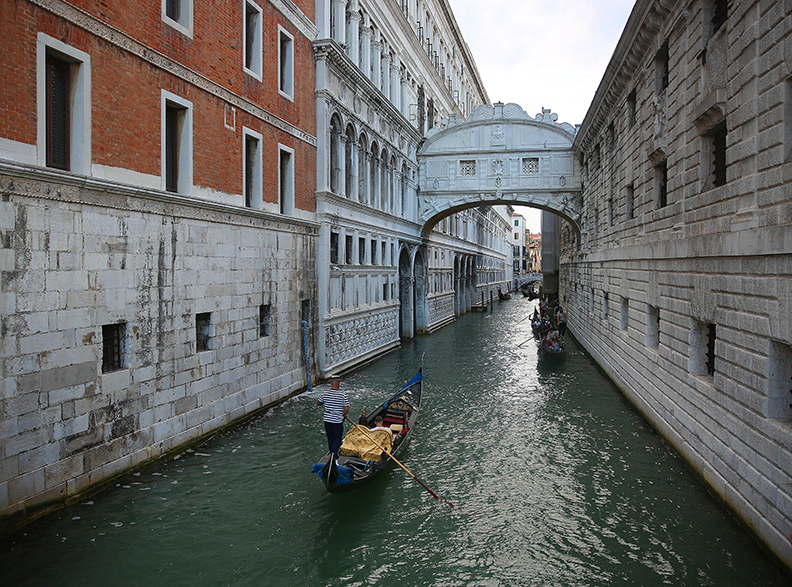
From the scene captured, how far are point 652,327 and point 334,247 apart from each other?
835cm

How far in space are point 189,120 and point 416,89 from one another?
16.8 metres

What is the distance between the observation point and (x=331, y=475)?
7.55m

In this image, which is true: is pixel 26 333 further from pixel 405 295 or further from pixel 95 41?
pixel 405 295

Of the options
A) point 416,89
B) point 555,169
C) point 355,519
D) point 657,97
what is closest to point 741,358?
point 355,519

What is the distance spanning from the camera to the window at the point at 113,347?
802 centimetres

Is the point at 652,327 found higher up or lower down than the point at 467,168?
lower down

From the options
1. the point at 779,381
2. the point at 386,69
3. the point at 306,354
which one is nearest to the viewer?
the point at 779,381

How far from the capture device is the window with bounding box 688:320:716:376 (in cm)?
878

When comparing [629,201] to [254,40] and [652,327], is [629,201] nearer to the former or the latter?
[652,327]

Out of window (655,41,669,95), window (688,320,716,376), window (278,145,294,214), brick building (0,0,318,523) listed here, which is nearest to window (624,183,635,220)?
window (655,41,669,95)

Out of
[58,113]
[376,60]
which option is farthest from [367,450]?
[376,60]

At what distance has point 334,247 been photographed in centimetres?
1593

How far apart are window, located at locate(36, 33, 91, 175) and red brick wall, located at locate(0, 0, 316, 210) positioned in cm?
14

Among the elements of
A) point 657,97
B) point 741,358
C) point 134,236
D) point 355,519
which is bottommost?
point 355,519
